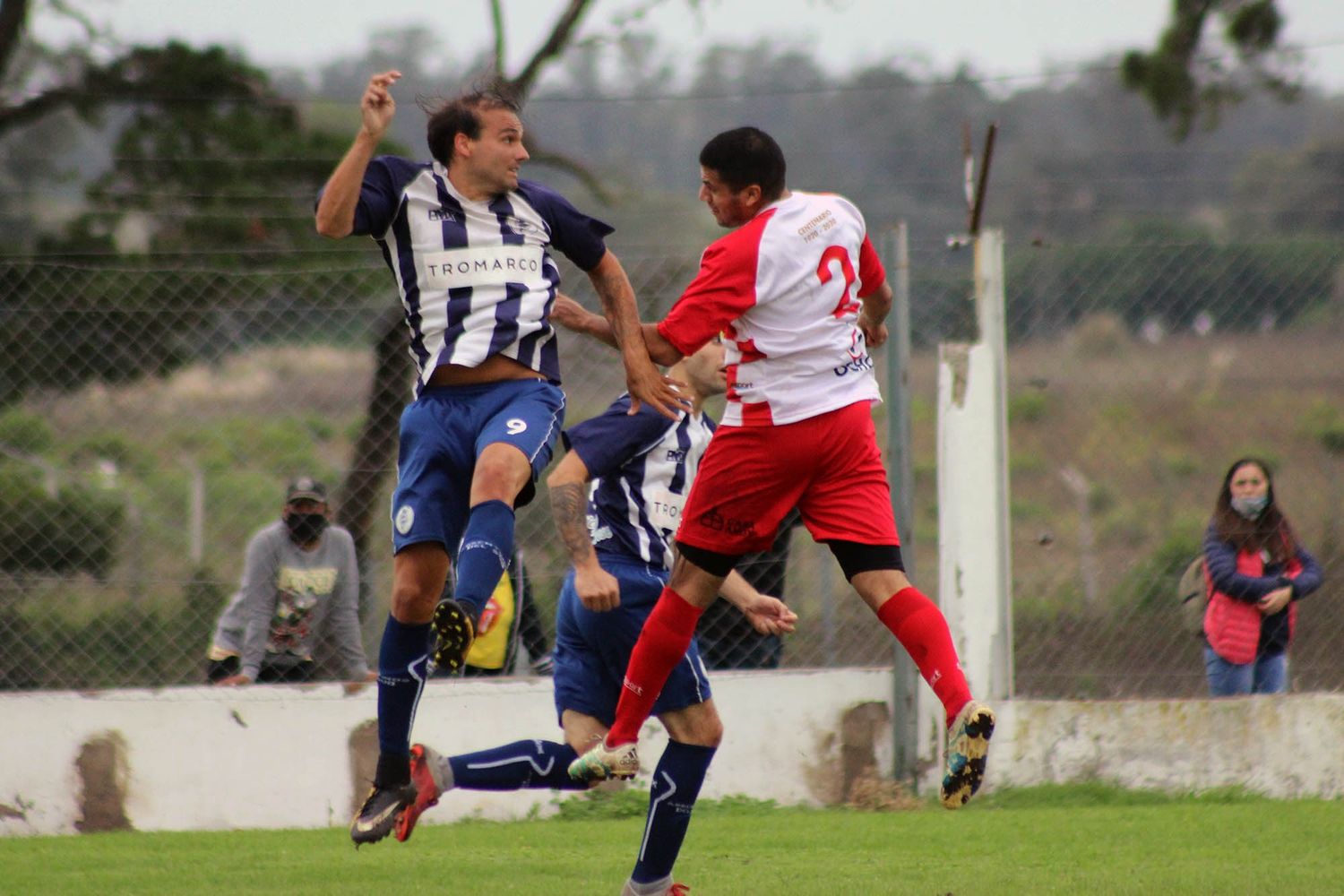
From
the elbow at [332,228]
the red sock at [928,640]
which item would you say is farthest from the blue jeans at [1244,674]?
the elbow at [332,228]

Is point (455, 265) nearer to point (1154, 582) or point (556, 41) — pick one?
point (1154, 582)

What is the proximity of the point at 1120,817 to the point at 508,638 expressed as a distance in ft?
10.4

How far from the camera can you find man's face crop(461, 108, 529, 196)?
5629 mm

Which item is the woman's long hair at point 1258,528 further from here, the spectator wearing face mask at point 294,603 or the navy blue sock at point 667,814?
the spectator wearing face mask at point 294,603

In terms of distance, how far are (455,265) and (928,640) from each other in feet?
6.52

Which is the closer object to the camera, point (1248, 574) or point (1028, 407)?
point (1248, 574)

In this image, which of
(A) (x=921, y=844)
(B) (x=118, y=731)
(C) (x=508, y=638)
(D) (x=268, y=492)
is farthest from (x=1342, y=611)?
(B) (x=118, y=731)

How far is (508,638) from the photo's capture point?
8.67 metres

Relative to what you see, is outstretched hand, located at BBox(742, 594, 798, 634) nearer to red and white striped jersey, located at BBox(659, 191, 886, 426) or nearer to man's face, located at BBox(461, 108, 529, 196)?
red and white striped jersey, located at BBox(659, 191, 886, 426)

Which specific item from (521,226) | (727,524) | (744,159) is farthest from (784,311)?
(521,226)

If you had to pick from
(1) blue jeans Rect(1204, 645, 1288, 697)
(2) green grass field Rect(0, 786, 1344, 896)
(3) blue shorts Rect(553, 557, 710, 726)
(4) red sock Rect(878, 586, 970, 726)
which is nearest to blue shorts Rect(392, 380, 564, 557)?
(3) blue shorts Rect(553, 557, 710, 726)

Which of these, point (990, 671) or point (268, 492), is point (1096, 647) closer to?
point (990, 671)

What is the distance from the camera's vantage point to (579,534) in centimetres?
611

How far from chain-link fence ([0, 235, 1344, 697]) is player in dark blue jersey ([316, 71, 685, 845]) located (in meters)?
2.91
